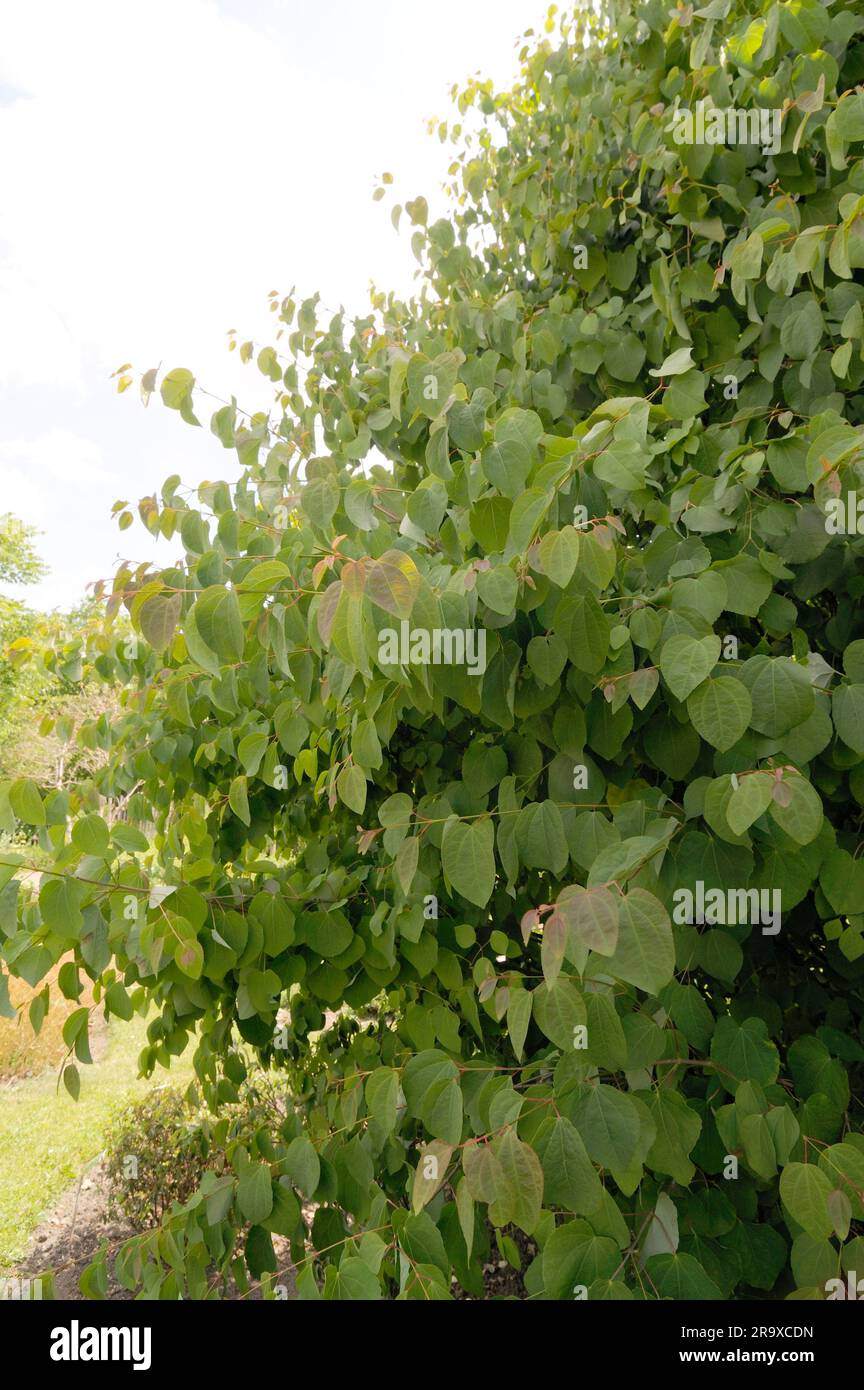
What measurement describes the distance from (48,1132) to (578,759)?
504 centimetres

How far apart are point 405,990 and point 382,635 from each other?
0.95m

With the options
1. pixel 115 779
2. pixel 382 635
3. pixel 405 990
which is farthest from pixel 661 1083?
pixel 115 779

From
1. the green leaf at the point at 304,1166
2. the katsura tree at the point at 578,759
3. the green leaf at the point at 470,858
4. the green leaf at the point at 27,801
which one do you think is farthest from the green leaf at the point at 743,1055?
the green leaf at the point at 27,801

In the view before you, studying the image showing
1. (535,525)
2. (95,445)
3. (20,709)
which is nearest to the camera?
(535,525)

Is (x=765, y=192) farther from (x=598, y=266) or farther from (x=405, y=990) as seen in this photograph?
(x=405, y=990)

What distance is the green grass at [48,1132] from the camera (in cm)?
385

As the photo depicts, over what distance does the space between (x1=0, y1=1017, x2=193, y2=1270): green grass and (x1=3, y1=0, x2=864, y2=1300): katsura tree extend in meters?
2.85

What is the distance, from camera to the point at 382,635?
1048 mm

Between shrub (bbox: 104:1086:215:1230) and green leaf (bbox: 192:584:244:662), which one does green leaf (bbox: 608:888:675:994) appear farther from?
shrub (bbox: 104:1086:215:1230)

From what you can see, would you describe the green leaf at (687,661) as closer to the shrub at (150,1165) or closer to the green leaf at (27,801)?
the green leaf at (27,801)

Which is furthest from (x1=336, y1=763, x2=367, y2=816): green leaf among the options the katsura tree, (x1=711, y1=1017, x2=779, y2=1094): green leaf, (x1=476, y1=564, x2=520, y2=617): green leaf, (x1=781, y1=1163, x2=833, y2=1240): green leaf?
(x1=781, y1=1163, x2=833, y2=1240): green leaf

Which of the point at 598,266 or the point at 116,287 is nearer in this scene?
the point at 598,266

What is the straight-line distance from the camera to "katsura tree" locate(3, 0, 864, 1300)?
100 cm

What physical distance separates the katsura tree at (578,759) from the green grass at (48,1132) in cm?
285
